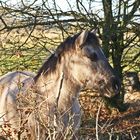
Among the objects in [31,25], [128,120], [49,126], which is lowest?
[128,120]

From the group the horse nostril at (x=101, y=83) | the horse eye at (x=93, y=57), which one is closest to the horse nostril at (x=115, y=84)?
the horse nostril at (x=101, y=83)

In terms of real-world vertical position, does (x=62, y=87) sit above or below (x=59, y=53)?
below

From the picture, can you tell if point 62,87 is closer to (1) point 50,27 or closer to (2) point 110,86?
(2) point 110,86

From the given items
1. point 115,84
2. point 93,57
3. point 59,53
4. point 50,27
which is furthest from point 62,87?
point 50,27

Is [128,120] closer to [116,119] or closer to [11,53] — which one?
[116,119]

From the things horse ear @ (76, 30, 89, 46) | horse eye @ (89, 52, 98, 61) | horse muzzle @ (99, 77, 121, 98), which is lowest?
horse muzzle @ (99, 77, 121, 98)

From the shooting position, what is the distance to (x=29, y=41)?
31.9ft

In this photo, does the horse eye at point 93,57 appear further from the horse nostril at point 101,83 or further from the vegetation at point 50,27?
the vegetation at point 50,27

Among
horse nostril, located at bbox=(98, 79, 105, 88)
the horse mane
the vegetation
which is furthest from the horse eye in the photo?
the vegetation

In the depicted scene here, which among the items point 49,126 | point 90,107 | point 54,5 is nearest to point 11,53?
point 54,5

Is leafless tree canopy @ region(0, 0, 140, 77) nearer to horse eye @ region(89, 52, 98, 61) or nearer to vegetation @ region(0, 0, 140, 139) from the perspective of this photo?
vegetation @ region(0, 0, 140, 139)

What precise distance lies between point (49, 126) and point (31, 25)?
6759 millimetres

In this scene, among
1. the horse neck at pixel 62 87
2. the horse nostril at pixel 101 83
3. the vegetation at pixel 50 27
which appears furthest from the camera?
the vegetation at pixel 50 27

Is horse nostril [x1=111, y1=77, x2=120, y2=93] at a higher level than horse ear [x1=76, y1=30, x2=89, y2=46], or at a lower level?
lower
